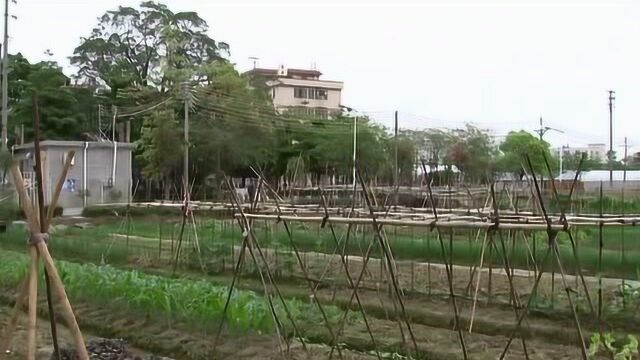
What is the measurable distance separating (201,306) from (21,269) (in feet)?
13.2

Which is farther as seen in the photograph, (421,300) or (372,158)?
(372,158)

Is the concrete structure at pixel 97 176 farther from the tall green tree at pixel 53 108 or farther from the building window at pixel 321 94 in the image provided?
the building window at pixel 321 94

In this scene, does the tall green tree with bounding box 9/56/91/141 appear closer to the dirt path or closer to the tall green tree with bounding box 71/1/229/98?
the tall green tree with bounding box 71/1/229/98

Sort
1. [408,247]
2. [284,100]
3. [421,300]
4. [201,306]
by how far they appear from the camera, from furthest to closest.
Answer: [284,100]
[408,247]
[421,300]
[201,306]

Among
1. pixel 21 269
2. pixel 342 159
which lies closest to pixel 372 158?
pixel 342 159

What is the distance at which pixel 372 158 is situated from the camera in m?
38.3

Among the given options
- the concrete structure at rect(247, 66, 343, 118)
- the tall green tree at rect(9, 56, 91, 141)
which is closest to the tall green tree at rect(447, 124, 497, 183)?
the concrete structure at rect(247, 66, 343, 118)

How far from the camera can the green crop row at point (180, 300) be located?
22.3ft

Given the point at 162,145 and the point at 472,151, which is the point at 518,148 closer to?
the point at 472,151

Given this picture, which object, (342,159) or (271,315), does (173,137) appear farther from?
(271,315)

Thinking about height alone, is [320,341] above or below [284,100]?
below

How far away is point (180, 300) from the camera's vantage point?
7.48 m

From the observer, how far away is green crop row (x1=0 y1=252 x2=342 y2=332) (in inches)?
268

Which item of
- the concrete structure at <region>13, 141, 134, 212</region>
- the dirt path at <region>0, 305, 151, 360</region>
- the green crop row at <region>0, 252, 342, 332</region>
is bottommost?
the dirt path at <region>0, 305, 151, 360</region>
